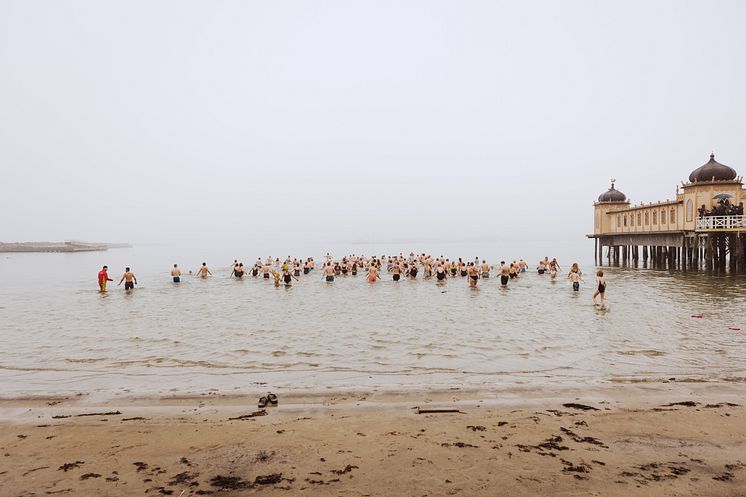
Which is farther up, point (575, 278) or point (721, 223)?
point (721, 223)

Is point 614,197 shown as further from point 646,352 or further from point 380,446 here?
point 380,446

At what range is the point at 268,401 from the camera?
731 centimetres

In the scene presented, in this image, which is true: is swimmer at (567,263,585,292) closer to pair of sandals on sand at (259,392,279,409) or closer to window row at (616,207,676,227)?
window row at (616,207,676,227)

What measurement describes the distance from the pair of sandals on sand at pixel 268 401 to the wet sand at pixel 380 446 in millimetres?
124

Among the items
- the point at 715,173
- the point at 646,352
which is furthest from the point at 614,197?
the point at 646,352

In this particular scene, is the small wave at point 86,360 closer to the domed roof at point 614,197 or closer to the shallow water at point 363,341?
the shallow water at point 363,341

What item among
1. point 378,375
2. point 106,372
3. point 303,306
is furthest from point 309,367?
point 303,306

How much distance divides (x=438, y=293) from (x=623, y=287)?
1093cm

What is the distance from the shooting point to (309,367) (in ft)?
32.4

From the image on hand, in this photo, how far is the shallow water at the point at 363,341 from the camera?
8945mm

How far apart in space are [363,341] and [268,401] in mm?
5322

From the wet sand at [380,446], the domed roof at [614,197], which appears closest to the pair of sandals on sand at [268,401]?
the wet sand at [380,446]

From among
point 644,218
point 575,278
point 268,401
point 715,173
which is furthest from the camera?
point 644,218

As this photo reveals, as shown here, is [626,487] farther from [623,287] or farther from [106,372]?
[623,287]
